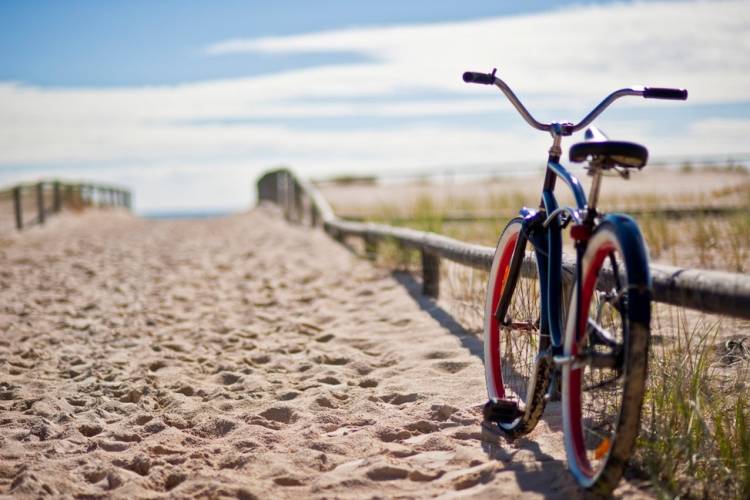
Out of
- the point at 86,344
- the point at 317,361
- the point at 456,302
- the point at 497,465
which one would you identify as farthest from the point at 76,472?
the point at 456,302

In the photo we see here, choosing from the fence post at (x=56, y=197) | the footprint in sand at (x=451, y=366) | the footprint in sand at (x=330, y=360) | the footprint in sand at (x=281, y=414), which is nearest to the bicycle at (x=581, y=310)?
the footprint in sand at (x=451, y=366)

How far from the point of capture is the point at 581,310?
2484 millimetres

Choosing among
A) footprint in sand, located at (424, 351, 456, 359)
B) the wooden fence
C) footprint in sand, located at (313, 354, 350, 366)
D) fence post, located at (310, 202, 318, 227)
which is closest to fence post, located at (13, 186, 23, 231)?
the wooden fence

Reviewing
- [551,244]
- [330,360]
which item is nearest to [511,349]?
[551,244]

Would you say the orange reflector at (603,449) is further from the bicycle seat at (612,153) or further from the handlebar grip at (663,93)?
the handlebar grip at (663,93)

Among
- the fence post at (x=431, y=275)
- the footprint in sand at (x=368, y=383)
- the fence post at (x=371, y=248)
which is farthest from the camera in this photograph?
the fence post at (x=371, y=248)

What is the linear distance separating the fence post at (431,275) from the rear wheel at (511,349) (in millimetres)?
2458

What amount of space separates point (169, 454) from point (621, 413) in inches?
70.5

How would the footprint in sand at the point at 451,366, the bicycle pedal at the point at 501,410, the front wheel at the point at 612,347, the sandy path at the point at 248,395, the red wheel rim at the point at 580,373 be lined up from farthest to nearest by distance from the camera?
the footprint in sand at the point at 451,366, the bicycle pedal at the point at 501,410, the sandy path at the point at 248,395, the red wheel rim at the point at 580,373, the front wheel at the point at 612,347

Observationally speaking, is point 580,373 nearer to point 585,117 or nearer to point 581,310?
point 581,310

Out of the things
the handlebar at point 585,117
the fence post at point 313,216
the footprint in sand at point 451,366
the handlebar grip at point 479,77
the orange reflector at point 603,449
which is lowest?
the footprint in sand at point 451,366

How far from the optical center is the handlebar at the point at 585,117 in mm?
2879

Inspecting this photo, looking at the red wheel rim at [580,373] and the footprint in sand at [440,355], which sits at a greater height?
the red wheel rim at [580,373]

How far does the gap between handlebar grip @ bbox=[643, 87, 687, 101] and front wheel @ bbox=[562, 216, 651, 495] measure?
793mm
